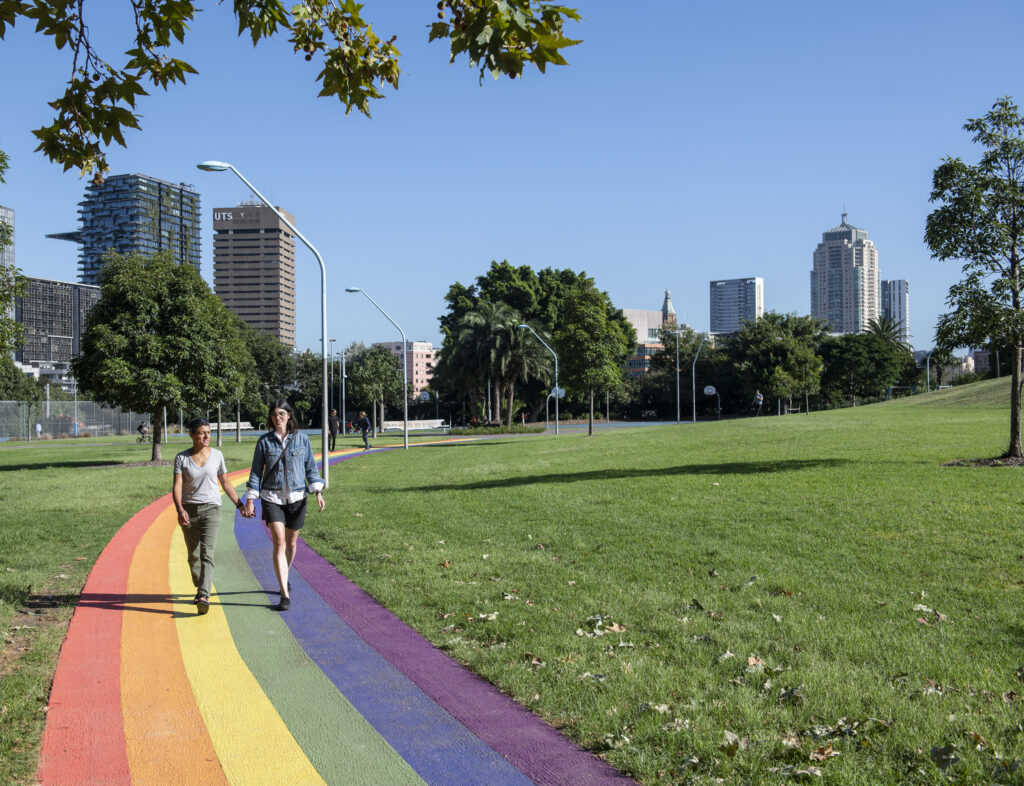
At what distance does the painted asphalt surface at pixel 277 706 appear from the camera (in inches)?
154

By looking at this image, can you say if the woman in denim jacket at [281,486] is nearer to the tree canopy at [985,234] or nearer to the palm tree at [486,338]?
the tree canopy at [985,234]

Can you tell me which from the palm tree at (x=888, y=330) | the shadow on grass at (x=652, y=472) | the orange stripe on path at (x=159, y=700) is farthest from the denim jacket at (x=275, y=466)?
the palm tree at (x=888, y=330)

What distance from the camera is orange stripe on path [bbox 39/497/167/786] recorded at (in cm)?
396

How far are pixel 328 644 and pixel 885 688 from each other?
13.0 ft

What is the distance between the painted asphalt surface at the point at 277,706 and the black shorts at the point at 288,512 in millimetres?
781

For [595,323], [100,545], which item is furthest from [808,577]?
[595,323]

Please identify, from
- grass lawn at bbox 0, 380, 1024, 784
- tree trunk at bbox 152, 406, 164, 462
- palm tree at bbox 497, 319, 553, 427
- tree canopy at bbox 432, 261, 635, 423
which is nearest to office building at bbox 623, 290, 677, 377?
tree canopy at bbox 432, 261, 635, 423

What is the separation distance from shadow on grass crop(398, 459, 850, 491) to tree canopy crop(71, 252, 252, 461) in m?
12.4

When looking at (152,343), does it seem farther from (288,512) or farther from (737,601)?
(737,601)

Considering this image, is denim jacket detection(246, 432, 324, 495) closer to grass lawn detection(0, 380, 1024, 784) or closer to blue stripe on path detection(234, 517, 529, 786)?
blue stripe on path detection(234, 517, 529, 786)

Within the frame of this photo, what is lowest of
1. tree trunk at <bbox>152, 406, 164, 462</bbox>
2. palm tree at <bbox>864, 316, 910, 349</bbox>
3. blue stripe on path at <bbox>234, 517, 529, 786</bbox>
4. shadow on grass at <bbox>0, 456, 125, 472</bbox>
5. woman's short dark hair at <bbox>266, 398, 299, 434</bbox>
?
shadow on grass at <bbox>0, 456, 125, 472</bbox>

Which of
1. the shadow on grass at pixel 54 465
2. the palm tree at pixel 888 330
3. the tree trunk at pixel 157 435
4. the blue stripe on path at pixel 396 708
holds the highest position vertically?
the palm tree at pixel 888 330

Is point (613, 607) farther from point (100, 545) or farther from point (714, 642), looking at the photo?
point (100, 545)

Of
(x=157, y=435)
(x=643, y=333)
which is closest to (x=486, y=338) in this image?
(x=157, y=435)
